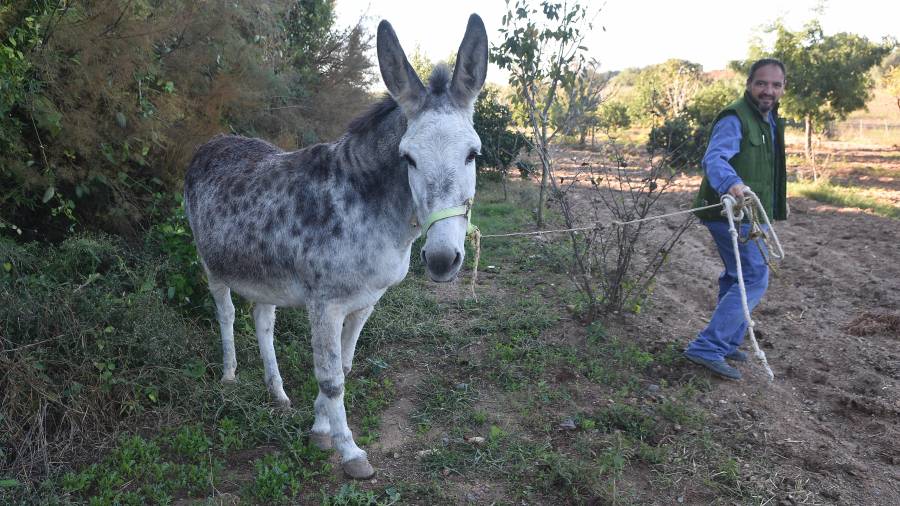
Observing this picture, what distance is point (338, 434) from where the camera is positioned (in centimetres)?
311

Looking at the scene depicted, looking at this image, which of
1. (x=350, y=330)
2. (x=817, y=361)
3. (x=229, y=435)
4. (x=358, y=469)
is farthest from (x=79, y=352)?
(x=817, y=361)

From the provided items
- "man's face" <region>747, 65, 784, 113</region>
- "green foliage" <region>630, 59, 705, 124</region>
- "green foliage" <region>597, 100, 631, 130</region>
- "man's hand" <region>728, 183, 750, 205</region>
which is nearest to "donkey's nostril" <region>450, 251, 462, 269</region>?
"man's hand" <region>728, 183, 750, 205</region>

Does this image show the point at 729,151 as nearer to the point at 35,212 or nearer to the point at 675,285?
the point at 675,285

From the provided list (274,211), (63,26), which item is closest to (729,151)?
(274,211)

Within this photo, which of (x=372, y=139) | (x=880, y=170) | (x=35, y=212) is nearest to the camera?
(x=372, y=139)

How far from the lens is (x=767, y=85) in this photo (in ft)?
13.1

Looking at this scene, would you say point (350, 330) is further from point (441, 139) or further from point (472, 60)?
point (472, 60)

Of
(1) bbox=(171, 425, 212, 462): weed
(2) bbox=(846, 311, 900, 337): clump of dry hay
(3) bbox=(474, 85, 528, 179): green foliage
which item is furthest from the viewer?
(3) bbox=(474, 85, 528, 179): green foliage

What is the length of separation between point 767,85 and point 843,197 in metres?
8.97

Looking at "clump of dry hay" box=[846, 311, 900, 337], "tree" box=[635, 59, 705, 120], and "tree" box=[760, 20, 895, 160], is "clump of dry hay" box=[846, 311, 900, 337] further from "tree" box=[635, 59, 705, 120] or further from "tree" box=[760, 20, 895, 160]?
"tree" box=[635, 59, 705, 120]

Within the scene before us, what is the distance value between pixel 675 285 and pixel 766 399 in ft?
8.59

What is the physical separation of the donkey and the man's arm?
1.89 metres

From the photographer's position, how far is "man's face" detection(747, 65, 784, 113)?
4.00m

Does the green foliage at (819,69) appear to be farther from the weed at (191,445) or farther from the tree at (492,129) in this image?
the weed at (191,445)
